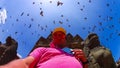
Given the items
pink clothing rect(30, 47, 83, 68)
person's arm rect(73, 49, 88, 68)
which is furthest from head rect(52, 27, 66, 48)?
A: person's arm rect(73, 49, 88, 68)

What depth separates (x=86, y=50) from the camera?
618 cm

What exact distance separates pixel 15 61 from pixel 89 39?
15.3ft

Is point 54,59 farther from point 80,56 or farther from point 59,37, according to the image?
point 59,37

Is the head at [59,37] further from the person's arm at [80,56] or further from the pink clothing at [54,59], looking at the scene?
the person's arm at [80,56]

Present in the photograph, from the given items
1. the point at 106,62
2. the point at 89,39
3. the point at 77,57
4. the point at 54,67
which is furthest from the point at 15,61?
the point at 89,39

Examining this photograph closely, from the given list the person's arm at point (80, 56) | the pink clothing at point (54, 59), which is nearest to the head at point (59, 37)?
the pink clothing at point (54, 59)

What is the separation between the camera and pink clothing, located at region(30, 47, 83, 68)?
3594 mm

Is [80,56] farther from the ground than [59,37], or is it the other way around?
[59,37]

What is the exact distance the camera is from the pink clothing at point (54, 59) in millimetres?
3594

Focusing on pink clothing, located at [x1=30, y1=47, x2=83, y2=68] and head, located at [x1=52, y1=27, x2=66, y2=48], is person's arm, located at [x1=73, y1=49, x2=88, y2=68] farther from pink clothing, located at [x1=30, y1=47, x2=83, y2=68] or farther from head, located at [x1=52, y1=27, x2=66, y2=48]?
head, located at [x1=52, y1=27, x2=66, y2=48]

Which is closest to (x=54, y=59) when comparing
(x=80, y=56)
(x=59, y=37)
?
(x=80, y=56)

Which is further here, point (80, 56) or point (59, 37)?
point (59, 37)

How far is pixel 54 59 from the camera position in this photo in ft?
12.3

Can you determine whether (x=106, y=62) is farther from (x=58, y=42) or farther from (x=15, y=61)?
(x=15, y=61)
